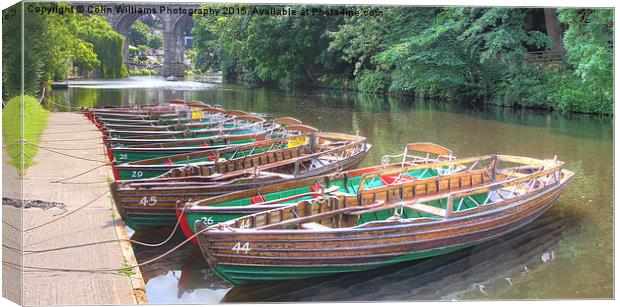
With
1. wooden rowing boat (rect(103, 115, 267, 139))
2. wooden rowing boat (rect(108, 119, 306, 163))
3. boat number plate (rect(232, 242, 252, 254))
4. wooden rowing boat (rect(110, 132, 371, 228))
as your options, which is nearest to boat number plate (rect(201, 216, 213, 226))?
boat number plate (rect(232, 242, 252, 254))

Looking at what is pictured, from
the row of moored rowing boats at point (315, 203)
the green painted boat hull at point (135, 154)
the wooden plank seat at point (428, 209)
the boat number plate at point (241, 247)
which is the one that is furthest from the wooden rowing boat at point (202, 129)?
the boat number plate at point (241, 247)

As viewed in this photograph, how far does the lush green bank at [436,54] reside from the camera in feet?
36.1

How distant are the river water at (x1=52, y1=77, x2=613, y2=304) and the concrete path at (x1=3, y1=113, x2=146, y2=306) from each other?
656mm

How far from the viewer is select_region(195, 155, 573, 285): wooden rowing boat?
7547 mm

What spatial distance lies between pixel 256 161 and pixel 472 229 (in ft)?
14.6

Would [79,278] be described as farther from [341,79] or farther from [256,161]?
[341,79]

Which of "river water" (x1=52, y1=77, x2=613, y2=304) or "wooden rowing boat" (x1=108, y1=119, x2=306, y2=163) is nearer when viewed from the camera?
"river water" (x1=52, y1=77, x2=613, y2=304)

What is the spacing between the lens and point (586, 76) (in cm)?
1224

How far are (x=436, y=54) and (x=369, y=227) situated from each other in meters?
11.8

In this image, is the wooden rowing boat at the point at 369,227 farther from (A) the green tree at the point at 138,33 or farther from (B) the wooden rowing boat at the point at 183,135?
(B) the wooden rowing boat at the point at 183,135

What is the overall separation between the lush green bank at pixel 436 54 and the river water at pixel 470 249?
0.60 m

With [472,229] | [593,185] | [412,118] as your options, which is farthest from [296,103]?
[472,229]

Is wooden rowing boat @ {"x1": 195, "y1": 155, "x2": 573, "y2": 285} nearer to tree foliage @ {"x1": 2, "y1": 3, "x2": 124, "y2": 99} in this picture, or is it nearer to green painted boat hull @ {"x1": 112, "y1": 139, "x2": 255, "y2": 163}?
tree foliage @ {"x1": 2, "y1": 3, "x2": 124, "y2": 99}

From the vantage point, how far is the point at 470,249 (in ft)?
30.8
